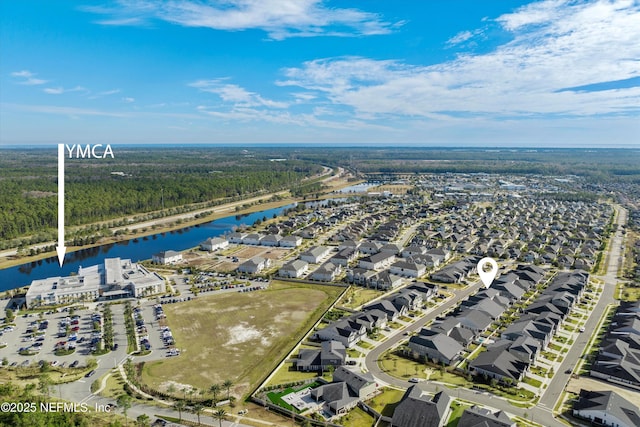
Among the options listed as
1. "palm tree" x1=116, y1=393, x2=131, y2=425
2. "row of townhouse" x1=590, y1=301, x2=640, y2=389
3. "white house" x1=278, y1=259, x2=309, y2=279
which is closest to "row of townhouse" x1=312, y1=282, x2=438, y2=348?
"white house" x1=278, y1=259, x2=309, y2=279

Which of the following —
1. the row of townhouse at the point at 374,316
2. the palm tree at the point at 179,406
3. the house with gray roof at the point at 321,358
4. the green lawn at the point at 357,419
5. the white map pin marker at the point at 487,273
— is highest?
the white map pin marker at the point at 487,273

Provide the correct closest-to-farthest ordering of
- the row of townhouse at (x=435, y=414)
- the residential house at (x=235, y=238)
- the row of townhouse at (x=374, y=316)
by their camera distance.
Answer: the row of townhouse at (x=435, y=414), the row of townhouse at (x=374, y=316), the residential house at (x=235, y=238)

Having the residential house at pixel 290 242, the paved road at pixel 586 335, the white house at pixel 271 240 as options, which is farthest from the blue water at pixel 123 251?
the paved road at pixel 586 335

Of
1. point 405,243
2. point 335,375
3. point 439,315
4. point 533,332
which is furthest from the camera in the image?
point 405,243

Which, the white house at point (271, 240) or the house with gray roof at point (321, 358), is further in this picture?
the white house at point (271, 240)

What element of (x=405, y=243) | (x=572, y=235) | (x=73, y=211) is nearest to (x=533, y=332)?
(x=405, y=243)

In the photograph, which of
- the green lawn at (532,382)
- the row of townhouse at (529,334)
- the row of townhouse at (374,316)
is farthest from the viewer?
the row of townhouse at (374,316)

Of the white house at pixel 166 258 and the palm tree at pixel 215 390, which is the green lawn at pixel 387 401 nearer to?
the palm tree at pixel 215 390

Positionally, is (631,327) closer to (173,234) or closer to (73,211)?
(173,234)
